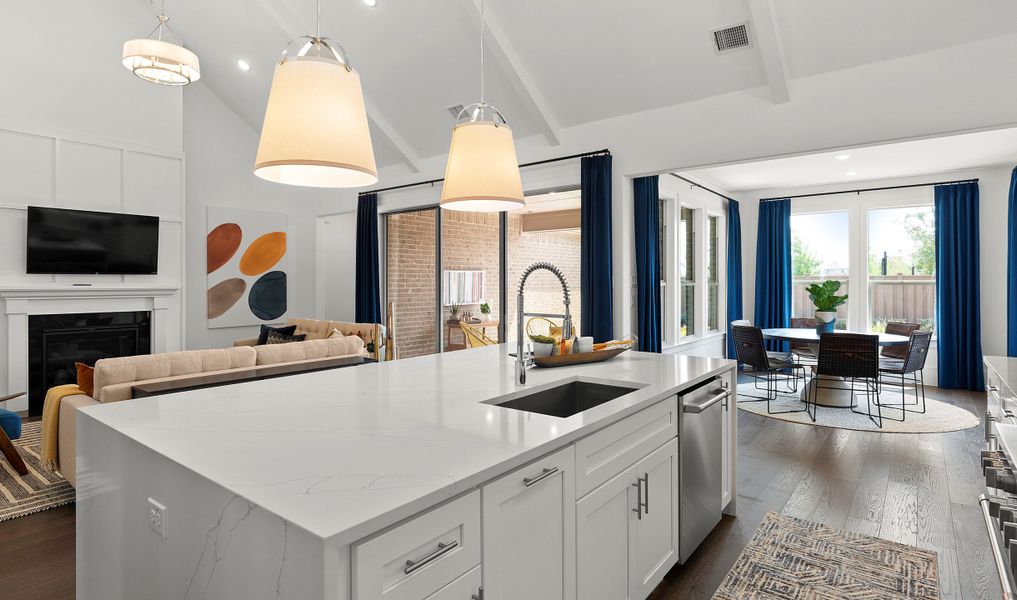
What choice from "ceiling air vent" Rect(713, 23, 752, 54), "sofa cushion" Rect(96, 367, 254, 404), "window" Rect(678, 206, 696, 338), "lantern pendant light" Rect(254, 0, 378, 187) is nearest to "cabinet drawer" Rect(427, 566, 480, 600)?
"lantern pendant light" Rect(254, 0, 378, 187)

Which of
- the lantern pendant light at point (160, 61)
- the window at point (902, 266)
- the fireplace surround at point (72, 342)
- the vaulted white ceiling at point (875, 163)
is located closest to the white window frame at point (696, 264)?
the vaulted white ceiling at point (875, 163)

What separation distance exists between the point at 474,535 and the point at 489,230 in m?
5.15

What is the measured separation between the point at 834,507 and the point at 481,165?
2.74m

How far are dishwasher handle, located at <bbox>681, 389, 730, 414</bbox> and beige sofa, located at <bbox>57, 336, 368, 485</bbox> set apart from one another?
2.63 m

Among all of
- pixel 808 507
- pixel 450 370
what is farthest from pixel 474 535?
pixel 808 507

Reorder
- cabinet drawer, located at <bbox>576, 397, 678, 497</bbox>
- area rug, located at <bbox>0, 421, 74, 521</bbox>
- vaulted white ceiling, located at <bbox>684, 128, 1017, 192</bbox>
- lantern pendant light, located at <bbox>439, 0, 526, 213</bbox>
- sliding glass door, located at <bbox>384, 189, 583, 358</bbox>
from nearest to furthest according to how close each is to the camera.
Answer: cabinet drawer, located at <bbox>576, 397, 678, 497</bbox> < lantern pendant light, located at <bbox>439, 0, 526, 213</bbox> < area rug, located at <bbox>0, 421, 74, 521</bbox> < vaulted white ceiling, located at <bbox>684, 128, 1017, 192</bbox> < sliding glass door, located at <bbox>384, 189, 583, 358</bbox>

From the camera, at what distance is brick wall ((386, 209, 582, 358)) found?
568 cm

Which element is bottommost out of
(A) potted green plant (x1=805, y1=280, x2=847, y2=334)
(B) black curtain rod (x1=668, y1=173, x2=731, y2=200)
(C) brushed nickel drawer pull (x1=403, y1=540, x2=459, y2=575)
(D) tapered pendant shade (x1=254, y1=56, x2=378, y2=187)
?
(C) brushed nickel drawer pull (x1=403, y1=540, x2=459, y2=575)

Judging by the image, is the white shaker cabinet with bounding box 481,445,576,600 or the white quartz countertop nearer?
the white quartz countertop

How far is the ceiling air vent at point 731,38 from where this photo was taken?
373 cm

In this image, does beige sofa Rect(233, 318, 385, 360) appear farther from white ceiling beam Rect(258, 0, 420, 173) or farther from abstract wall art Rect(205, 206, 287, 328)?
white ceiling beam Rect(258, 0, 420, 173)

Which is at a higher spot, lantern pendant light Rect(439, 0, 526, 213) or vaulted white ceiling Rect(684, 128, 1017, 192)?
A: vaulted white ceiling Rect(684, 128, 1017, 192)

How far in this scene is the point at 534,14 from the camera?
416cm

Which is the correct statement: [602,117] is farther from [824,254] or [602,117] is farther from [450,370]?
[824,254]
